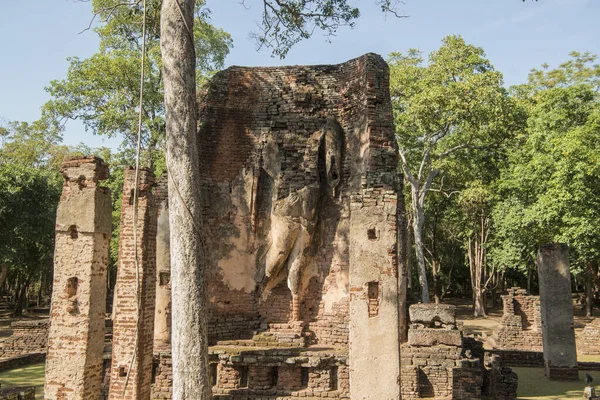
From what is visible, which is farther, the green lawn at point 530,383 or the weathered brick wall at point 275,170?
the weathered brick wall at point 275,170

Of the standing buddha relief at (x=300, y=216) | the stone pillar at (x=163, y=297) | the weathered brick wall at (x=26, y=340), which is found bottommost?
the weathered brick wall at (x=26, y=340)

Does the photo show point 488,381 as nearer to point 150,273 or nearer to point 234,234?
point 234,234

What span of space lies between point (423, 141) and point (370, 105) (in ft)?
42.4

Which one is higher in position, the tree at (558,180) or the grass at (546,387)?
the tree at (558,180)

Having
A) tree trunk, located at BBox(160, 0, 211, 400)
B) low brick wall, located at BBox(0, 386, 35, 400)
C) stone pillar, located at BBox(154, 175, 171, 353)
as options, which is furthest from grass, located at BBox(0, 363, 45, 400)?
tree trunk, located at BBox(160, 0, 211, 400)

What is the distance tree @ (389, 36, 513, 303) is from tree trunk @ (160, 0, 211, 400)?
1575cm

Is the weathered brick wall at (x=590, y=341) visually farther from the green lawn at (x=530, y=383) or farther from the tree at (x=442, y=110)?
the tree at (x=442, y=110)

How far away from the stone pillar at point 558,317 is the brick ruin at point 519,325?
528cm

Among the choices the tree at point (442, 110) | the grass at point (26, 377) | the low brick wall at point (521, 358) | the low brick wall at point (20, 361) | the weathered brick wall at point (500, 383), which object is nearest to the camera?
the weathered brick wall at point (500, 383)

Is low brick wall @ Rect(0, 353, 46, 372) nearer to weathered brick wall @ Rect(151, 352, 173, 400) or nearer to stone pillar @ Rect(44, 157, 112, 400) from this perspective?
weathered brick wall @ Rect(151, 352, 173, 400)

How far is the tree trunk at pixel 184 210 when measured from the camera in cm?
614

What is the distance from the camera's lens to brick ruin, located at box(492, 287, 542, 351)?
750 inches

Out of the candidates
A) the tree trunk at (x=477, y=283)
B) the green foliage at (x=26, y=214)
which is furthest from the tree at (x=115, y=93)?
the tree trunk at (x=477, y=283)

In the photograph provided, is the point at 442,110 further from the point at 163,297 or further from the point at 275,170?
the point at 163,297
